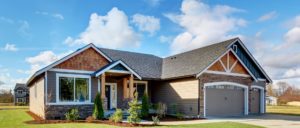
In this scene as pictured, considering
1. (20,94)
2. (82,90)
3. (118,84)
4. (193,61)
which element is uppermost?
(193,61)

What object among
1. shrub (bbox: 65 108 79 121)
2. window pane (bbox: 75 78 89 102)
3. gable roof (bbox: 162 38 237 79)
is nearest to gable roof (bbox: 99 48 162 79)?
gable roof (bbox: 162 38 237 79)

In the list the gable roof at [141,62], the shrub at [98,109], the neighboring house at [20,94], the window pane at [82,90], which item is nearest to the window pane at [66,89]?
the window pane at [82,90]

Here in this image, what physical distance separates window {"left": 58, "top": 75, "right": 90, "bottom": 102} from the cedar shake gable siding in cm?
66

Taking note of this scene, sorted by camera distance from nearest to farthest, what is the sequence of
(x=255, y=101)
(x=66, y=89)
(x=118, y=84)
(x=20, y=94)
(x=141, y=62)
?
(x=66, y=89)
(x=118, y=84)
(x=141, y=62)
(x=255, y=101)
(x=20, y=94)

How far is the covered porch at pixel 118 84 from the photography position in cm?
1877

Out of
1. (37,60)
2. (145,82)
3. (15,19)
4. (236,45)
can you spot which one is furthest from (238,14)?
(37,60)

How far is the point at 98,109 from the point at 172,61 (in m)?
10.9

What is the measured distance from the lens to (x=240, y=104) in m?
23.1

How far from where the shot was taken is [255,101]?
25.6m

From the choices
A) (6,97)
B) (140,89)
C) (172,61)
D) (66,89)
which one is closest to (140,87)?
(140,89)

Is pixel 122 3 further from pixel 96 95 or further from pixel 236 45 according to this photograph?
pixel 236 45

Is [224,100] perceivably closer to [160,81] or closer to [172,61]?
[160,81]

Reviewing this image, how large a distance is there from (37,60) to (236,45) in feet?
60.7

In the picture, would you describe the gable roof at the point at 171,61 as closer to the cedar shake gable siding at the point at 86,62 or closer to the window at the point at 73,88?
the cedar shake gable siding at the point at 86,62
